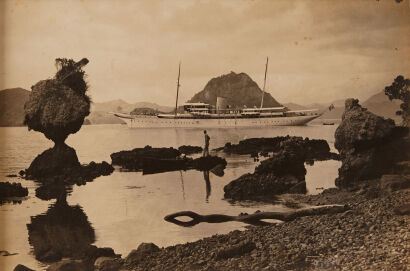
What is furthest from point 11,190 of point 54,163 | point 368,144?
point 368,144

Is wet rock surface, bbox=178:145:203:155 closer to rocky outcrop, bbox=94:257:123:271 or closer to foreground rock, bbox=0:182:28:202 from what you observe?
rocky outcrop, bbox=94:257:123:271

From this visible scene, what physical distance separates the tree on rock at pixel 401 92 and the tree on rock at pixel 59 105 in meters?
4.28

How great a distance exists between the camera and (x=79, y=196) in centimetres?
645

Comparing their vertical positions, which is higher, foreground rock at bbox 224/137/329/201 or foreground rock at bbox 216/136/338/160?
foreground rock at bbox 216/136/338/160

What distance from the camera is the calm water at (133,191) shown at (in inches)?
238

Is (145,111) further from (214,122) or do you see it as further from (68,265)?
(68,265)

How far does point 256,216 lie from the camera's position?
6.34 meters

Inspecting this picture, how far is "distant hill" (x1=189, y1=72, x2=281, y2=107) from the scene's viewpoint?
679 centimetres

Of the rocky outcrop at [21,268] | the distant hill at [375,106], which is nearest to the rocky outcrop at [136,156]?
the rocky outcrop at [21,268]

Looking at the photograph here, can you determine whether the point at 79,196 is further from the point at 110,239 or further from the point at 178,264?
the point at 178,264

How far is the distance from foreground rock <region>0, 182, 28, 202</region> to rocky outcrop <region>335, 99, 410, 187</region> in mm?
4354

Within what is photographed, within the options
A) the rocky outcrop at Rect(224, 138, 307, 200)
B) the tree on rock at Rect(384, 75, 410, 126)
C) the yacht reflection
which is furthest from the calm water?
the tree on rock at Rect(384, 75, 410, 126)

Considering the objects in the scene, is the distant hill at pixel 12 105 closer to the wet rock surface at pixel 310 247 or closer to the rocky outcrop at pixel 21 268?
the rocky outcrop at pixel 21 268

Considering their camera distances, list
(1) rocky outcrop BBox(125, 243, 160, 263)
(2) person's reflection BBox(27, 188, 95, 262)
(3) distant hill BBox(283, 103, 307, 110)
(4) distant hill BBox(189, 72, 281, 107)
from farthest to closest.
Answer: (3) distant hill BBox(283, 103, 307, 110)
(4) distant hill BBox(189, 72, 281, 107)
(2) person's reflection BBox(27, 188, 95, 262)
(1) rocky outcrop BBox(125, 243, 160, 263)
